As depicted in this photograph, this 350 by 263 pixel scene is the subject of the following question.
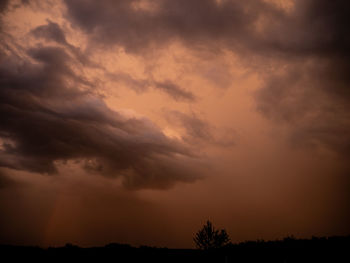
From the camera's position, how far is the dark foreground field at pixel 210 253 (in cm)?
1912

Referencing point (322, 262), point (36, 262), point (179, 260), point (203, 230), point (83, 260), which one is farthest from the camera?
point (203, 230)

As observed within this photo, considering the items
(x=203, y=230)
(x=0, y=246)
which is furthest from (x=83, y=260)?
(x=203, y=230)

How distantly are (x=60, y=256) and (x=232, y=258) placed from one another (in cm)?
1366

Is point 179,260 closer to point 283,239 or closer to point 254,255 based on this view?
point 254,255

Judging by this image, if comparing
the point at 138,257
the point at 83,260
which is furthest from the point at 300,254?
the point at 83,260

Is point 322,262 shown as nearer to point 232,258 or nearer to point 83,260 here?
point 232,258

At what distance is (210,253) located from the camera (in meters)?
23.8

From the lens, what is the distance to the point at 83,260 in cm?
2178

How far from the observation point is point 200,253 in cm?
2384

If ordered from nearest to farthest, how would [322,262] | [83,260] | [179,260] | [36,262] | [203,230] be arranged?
[322,262]
[36,262]
[83,260]
[179,260]
[203,230]

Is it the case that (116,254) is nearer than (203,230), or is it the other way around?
(116,254)

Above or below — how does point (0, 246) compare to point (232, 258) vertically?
above

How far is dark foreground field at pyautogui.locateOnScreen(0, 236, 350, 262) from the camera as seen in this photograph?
753 inches

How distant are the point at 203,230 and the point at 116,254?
52.3 meters
